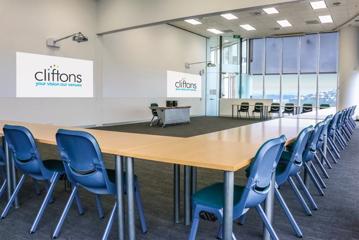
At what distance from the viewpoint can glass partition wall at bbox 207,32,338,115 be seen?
14.0 metres

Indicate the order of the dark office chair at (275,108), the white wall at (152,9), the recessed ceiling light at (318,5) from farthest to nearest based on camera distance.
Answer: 1. the dark office chair at (275,108)
2. the recessed ceiling light at (318,5)
3. the white wall at (152,9)

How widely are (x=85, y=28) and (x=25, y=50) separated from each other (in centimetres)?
210

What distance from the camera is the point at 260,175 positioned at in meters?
1.83

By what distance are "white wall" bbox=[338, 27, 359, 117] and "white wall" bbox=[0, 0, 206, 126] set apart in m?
6.51

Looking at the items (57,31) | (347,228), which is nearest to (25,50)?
(57,31)

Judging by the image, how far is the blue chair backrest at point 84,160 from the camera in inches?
80.5

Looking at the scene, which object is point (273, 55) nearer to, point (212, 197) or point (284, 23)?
point (284, 23)

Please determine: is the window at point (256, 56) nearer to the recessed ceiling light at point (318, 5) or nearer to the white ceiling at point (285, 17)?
the white ceiling at point (285, 17)

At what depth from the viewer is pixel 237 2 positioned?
22.6ft

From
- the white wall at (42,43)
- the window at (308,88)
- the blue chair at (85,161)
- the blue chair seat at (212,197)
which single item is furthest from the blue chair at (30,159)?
the window at (308,88)

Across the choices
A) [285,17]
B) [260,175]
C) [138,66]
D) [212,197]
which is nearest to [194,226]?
[212,197]

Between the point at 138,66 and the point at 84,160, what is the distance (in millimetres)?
9369

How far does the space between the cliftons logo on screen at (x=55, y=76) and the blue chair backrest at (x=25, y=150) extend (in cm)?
581

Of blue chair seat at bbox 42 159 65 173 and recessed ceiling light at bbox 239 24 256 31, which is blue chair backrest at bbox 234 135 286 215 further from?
recessed ceiling light at bbox 239 24 256 31
